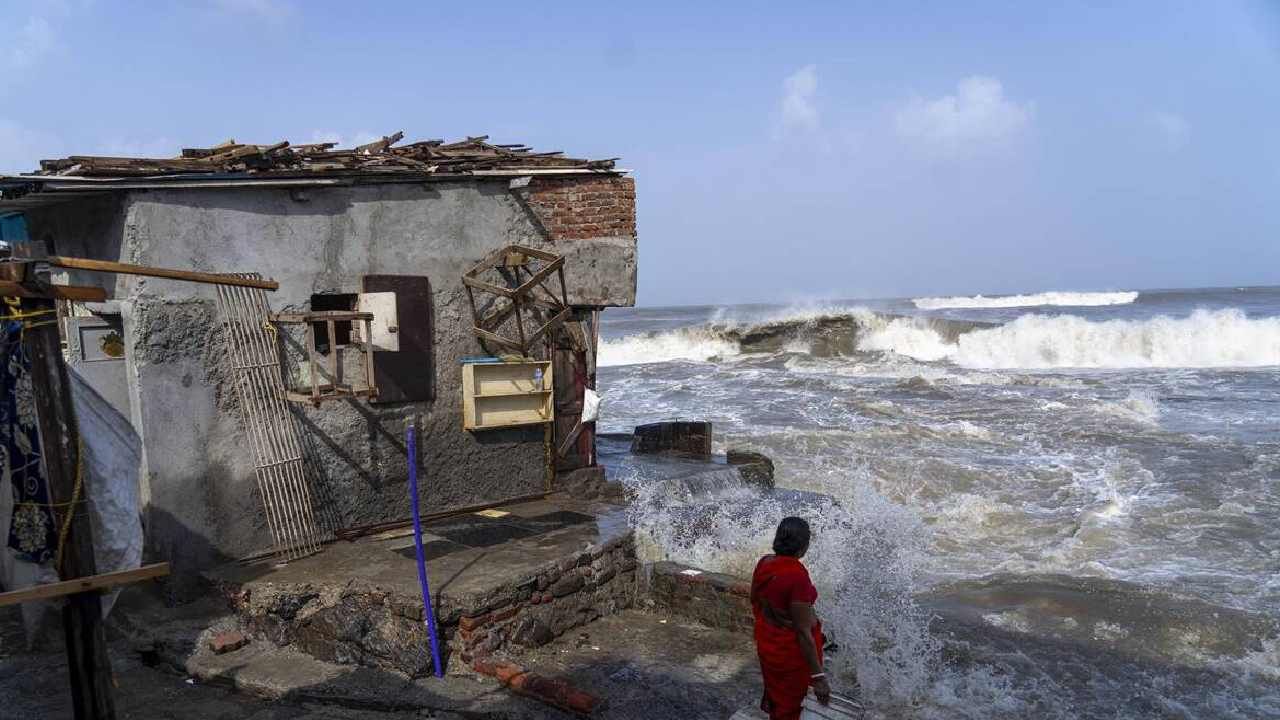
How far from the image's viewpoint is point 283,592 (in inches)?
260

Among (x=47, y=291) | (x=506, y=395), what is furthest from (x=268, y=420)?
(x=47, y=291)

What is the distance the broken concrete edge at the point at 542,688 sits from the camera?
18.5 feet

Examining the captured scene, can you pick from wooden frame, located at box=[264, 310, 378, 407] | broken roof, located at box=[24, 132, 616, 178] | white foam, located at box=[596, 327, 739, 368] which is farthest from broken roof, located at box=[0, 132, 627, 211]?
white foam, located at box=[596, 327, 739, 368]

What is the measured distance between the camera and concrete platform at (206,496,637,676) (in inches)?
246

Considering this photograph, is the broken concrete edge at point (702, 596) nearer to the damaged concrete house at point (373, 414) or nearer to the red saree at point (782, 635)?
the damaged concrete house at point (373, 414)

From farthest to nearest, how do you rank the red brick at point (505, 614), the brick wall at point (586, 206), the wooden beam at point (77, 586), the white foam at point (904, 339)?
the white foam at point (904, 339)
the brick wall at point (586, 206)
the red brick at point (505, 614)
the wooden beam at point (77, 586)

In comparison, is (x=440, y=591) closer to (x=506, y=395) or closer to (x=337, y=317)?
(x=337, y=317)

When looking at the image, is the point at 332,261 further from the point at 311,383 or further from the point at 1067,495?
the point at 1067,495

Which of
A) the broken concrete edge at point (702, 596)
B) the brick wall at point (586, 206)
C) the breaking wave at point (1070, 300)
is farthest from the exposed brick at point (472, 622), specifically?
the breaking wave at point (1070, 300)

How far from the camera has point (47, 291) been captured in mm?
3877

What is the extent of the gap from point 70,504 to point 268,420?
3.63 metres

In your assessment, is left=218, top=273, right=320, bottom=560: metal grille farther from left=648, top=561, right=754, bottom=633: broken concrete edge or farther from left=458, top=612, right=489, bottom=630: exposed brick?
left=648, top=561, right=754, bottom=633: broken concrete edge

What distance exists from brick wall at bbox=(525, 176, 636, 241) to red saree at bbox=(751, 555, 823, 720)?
5.57m

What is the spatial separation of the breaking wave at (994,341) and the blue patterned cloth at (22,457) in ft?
101
